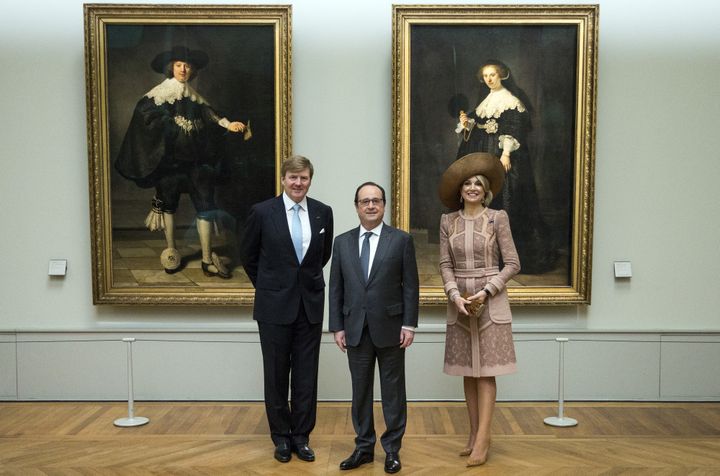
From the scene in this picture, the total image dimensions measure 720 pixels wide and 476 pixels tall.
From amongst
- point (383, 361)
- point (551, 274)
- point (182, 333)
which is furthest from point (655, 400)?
point (182, 333)

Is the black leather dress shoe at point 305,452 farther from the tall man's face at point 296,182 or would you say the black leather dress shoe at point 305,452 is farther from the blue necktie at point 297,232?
the tall man's face at point 296,182

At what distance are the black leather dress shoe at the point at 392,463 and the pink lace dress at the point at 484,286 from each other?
760 mm

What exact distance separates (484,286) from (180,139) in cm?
323

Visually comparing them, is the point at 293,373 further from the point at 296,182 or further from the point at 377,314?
the point at 296,182

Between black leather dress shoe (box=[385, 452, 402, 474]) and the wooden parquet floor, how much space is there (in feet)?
0.23

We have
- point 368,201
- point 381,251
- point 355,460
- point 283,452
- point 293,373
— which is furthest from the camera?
point 293,373

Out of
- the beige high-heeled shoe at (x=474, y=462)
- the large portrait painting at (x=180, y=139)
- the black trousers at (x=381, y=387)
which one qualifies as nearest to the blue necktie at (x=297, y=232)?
the black trousers at (x=381, y=387)

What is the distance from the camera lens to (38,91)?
6848 mm

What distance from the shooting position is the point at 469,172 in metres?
5.21

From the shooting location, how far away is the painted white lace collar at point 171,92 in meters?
6.75

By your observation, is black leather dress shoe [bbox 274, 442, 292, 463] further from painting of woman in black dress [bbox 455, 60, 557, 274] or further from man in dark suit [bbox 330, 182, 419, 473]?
painting of woman in black dress [bbox 455, 60, 557, 274]

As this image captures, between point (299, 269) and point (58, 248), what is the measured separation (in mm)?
2921

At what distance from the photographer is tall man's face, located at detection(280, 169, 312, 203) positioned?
523cm

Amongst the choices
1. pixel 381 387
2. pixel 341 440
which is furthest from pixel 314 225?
pixel 341 440
